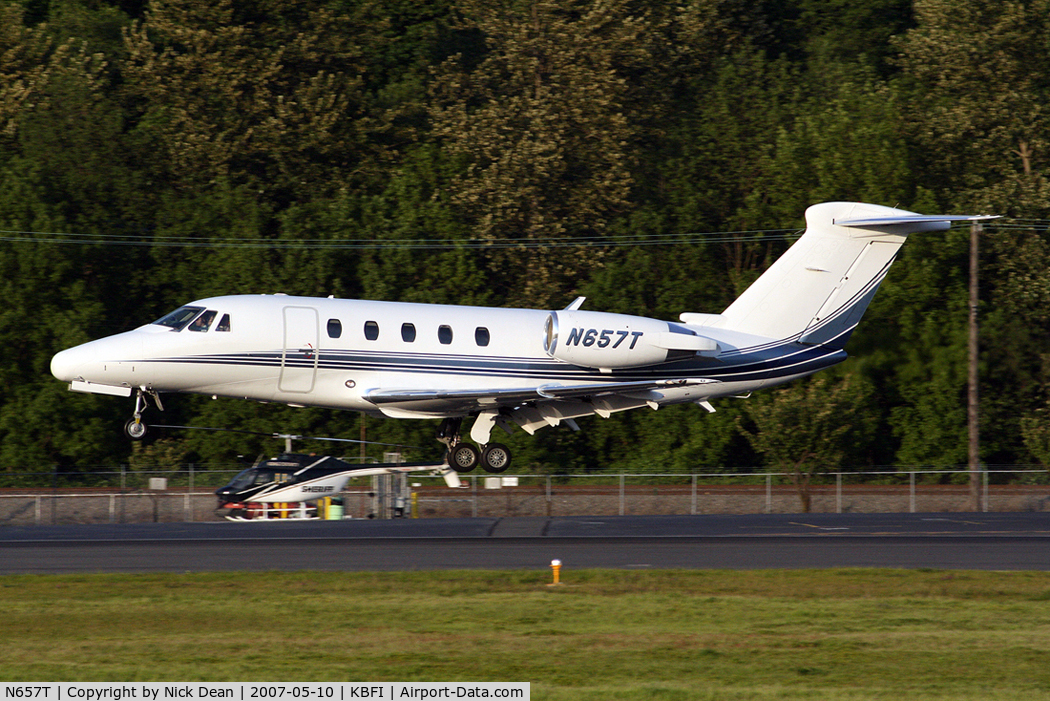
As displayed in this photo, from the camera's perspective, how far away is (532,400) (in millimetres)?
26812

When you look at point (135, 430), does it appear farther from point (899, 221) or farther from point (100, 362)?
point (899, 221)

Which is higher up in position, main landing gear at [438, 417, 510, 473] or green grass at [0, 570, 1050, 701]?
main landing gear at [438, 417, 510, 473]

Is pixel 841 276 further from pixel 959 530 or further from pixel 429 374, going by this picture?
pixel 429 374

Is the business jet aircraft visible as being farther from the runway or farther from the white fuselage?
the runway

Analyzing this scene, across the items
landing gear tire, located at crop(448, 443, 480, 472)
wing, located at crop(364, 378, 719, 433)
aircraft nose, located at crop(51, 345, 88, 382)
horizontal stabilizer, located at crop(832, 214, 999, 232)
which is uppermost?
horizontal stabilizer, located at crop(832, 214, 999, 232)

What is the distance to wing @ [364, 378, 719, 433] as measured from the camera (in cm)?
2603

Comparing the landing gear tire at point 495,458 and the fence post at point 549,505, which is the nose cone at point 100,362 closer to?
the landing gear tire at point 495,458

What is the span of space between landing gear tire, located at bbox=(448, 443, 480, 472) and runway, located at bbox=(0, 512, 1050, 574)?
127 cm

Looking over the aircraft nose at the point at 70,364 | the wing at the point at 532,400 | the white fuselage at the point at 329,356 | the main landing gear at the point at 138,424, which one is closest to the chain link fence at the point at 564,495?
the wing at the point at 532,400

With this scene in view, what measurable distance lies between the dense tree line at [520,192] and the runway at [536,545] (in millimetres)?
12016

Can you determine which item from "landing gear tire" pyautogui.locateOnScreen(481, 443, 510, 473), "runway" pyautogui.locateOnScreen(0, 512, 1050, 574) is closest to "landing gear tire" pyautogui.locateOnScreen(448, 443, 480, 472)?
"landing gear tire" pyautogui.locateOnScreen(481, 443, 510, 473)

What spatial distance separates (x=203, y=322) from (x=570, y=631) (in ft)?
41.6

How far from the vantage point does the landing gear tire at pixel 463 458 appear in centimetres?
2783

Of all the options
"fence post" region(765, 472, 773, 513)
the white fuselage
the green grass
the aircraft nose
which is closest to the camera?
the green grass
